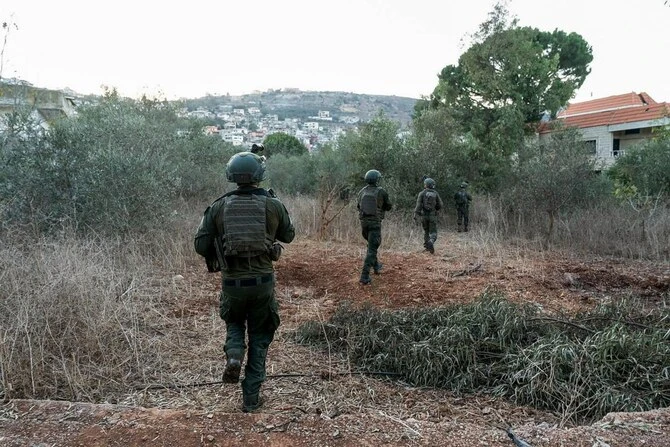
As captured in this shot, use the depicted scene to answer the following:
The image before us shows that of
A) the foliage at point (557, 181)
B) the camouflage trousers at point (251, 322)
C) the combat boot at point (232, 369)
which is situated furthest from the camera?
the foliage at point (557, 181)

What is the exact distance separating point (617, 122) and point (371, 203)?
75.1ft

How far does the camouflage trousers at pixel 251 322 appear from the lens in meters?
3.22

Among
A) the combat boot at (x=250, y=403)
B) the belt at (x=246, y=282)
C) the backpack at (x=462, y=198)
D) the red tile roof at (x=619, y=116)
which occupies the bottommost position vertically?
the combat boot at (x=250, y=403)

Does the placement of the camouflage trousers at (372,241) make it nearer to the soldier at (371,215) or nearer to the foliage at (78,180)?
the soldier at (371,215)

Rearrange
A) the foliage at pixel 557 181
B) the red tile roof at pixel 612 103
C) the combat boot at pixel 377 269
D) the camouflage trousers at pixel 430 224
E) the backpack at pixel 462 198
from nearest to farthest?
the combat boot at pixel 377 269 < the camouflage trousers at pixel 430 224 < the foliage at pixel 557 181 < the backpack at pixel 462 198 < the red tile roof at pixel 612 103

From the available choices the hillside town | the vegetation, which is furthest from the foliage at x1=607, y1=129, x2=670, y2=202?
the hillside town

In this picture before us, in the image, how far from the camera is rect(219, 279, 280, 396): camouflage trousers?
3.22 m

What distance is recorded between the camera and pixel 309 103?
251 ft

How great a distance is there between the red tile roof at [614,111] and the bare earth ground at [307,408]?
Result: 19115 mm

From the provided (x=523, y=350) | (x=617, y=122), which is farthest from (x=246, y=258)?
(x=617, y=122)

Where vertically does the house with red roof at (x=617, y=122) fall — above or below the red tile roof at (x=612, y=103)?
below

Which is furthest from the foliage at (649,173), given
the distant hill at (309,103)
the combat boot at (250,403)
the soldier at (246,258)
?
the distant hill at (309,103)

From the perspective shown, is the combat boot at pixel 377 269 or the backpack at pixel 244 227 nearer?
the backpack at pixel 244 227

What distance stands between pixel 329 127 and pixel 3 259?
178ft
